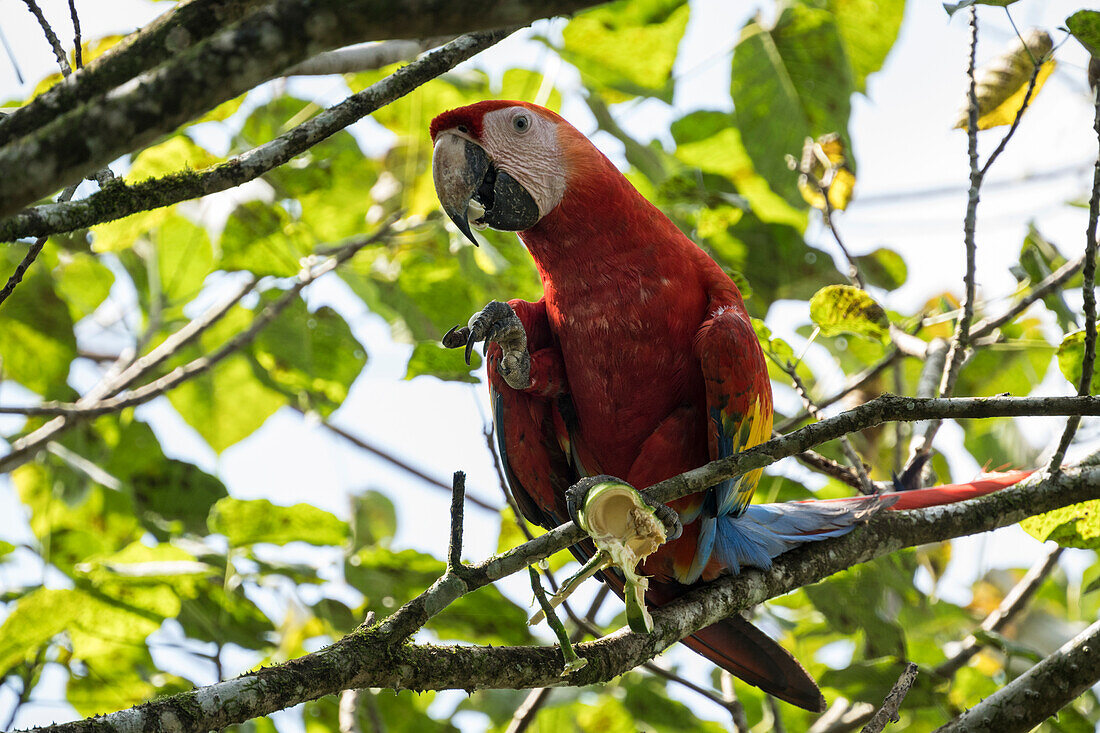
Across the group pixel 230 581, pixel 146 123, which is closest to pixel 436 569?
pixel 230 581

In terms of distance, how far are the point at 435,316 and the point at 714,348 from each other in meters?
1.19

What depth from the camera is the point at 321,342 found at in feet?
9.38

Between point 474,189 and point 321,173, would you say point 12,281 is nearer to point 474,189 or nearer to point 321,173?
point 474,189

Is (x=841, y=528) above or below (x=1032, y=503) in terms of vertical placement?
above

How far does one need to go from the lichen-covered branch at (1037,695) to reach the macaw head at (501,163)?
1442mm

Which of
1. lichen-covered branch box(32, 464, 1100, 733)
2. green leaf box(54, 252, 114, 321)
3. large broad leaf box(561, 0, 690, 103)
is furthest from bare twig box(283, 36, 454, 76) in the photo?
green leaf box(54, 252, 114, 321)

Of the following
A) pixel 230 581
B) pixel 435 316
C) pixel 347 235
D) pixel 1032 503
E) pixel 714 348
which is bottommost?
pixel 1032 503

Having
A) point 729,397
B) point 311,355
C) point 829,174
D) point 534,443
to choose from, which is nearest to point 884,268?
point 829,174

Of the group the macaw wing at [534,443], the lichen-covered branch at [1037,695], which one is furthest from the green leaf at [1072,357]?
the macaw wing at [534,443]

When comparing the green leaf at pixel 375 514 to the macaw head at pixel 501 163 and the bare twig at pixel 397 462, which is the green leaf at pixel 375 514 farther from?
the macaw head at pixel 501 163

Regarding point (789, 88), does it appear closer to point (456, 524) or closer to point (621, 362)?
point (621, 362)

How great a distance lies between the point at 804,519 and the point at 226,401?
2084 mm

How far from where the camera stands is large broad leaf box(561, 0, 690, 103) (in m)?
2.60

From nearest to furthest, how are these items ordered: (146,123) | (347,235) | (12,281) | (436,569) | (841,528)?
1. (146,123)
2. (12,281)
3. (841,528)
4. (436,569)
5. (347,235)
